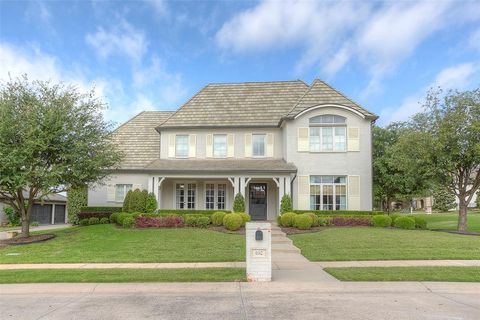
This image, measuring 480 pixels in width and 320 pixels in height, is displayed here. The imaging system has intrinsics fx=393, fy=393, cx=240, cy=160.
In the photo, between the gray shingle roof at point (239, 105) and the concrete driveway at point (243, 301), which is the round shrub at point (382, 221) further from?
the concrete driveway at point (243, 301)

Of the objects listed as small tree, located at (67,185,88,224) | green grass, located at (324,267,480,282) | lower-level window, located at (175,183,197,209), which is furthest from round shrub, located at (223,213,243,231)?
small tree, located at (67,185,88,224)

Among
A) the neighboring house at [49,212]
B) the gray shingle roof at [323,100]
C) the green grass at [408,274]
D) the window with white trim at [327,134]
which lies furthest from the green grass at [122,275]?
the neighboring house at [49,212]

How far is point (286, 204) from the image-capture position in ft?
67.7

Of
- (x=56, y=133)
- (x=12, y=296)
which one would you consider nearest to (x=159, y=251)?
(x=12, y=296)

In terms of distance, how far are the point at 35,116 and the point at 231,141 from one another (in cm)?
1151

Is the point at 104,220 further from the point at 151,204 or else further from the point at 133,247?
the point at 133,247

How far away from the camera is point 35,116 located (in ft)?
51.5

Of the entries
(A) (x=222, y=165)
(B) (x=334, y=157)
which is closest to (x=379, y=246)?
(B) (x=334, y=157)

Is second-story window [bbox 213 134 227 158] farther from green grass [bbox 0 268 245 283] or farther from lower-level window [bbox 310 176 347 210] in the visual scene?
green grass [bbox 0 268 245 283]

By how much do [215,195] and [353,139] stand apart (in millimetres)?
8808

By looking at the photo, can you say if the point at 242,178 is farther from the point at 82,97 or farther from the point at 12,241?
the point at 12,241

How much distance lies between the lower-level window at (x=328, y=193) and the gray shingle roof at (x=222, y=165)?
1826 mm

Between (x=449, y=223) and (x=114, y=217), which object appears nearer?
(x=114, y=217)

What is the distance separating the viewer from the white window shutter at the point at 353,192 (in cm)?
2191
